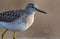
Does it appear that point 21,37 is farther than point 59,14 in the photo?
No

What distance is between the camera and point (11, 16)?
3.33 m

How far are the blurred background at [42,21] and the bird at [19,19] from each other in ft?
3.62

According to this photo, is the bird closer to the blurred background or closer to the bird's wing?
the bird's wing

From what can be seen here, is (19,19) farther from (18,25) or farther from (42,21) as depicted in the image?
(42,21)

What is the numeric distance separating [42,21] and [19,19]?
1446 mm

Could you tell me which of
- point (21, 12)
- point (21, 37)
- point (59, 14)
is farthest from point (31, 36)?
point (21, 12)

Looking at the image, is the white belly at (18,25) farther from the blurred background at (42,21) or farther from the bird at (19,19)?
the blurred background at (42,21)

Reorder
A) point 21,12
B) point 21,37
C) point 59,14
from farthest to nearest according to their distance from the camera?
1. point 59,14
2. point 21,37
3. point 21,12

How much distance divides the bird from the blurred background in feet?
3.62

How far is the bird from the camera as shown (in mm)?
3232

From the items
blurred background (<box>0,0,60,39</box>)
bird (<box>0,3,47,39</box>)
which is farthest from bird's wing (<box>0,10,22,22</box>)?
blurred background (<box>0,0,60,39</box>)

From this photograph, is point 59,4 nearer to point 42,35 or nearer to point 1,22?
A: point 42,35

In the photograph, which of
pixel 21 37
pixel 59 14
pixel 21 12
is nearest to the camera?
pixel 21 12

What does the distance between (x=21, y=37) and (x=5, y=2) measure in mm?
582
